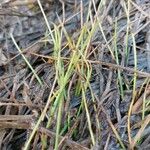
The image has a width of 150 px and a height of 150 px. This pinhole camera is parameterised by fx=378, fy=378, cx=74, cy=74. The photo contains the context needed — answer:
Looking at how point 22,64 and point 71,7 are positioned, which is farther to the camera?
point 71,7

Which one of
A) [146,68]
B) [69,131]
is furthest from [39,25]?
[69,131]

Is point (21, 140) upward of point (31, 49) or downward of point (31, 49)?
downward

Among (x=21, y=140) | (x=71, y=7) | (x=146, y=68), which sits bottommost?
(x=21, y=140)

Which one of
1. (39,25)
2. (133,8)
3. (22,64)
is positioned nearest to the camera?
(22,64)

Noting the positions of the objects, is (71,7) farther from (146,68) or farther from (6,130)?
(6,130)

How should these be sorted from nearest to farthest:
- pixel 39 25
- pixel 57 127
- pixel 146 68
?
1. pixel 57 127
2. pixel 146 68
3. pixel 39 25

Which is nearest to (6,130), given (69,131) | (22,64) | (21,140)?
(21,140)
